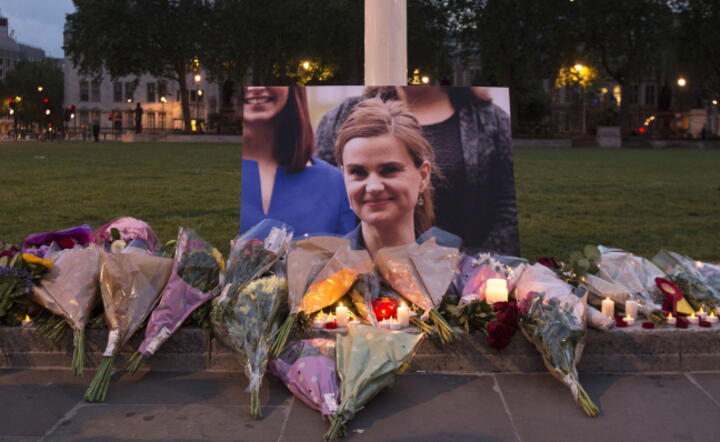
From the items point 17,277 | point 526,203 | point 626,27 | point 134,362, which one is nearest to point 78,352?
point 134,362

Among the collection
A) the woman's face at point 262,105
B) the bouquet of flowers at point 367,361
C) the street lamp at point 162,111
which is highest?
the street lamp at point 162,111

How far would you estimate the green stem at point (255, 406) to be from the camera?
416cm

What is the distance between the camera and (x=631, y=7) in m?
49.8

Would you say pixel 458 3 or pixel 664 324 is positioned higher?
pixel 458 3

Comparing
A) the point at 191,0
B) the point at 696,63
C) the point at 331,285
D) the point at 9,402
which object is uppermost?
the point at 191,0

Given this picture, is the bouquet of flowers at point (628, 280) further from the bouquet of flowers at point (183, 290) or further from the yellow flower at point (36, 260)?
the yellow flower at point (36, 260)

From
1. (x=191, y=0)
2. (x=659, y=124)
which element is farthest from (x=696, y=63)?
(x=191, y=0)

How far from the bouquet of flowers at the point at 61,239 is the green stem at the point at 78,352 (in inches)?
48.6

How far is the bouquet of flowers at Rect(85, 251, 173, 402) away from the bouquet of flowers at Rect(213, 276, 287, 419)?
430mm

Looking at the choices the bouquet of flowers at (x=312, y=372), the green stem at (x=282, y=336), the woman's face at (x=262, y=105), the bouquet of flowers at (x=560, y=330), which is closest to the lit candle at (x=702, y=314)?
the bouquet of flowers at (x=560, y=330)

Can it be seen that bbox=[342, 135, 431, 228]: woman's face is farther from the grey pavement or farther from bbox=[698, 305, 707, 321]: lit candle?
bbox=[698, 305, 707, 321]: lit candle

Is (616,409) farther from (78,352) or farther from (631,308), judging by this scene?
(78,352)

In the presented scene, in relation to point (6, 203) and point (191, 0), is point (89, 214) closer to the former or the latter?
point (6, 203)

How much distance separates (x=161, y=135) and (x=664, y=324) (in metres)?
52.2
